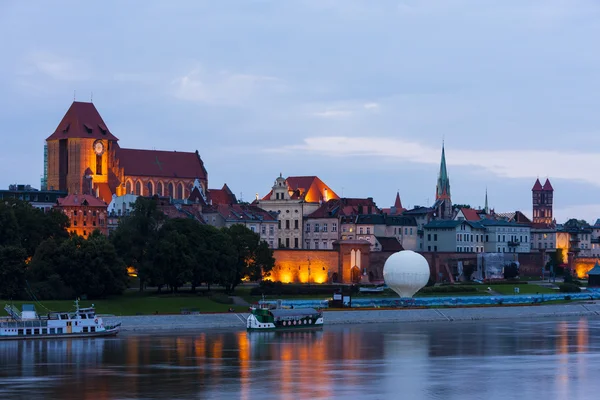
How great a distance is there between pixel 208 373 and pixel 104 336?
24.9m

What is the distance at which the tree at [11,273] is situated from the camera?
96812mm

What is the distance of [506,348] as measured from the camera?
251ft

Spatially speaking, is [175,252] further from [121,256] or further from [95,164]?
[95,164]

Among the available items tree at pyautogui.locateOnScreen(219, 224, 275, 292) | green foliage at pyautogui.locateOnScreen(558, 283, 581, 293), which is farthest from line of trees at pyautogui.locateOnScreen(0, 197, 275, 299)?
green foliage at pyautogui.locateOnScreen(558, 283, 581, 293)

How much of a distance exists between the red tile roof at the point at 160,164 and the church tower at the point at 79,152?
10.6ft

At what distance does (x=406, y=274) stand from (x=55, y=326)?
42476mm

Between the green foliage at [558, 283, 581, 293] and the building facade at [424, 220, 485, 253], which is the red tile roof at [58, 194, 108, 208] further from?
the green foliage at [558, 283, 581, 293]

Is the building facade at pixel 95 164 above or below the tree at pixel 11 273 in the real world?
above

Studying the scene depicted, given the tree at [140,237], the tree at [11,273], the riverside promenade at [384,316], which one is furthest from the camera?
the tree at [140,237]

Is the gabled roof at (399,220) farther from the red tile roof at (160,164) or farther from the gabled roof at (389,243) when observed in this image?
the red tile roof at (160,164)

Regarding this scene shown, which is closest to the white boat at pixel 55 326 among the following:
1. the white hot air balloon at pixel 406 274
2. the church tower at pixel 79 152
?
the white hot air balloon at pixel 406 274

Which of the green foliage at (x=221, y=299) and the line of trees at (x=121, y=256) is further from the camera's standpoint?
the green foliage at (x=221, y=299)

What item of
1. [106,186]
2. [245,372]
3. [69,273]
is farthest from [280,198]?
[245,372]

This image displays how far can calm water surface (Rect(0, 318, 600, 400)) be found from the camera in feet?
181
